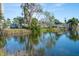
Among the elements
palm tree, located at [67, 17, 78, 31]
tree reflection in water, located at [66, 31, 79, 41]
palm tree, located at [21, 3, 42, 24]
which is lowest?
tree reflection in water, located at [66, 31, 79, 41]

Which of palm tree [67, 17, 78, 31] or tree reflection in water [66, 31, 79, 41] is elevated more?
palm tree [67, 17, 78, 31]

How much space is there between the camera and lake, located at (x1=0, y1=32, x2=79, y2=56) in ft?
5.40

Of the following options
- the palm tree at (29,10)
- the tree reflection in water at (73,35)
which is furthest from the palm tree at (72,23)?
the palm tree at (29,10)

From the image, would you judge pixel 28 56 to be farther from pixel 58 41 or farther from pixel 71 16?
pixel 71 16

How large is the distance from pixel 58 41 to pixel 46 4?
29 cm

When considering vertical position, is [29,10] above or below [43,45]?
above

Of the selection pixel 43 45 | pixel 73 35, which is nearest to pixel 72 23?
pixel 73 35

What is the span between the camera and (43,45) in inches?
65.1

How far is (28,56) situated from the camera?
5.40 ft

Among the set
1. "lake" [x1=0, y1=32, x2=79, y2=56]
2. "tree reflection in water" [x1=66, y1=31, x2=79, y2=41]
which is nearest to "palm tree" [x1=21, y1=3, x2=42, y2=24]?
"lake" [x1=0, y1=32, x2=79, y2=56]

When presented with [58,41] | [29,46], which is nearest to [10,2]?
[29,46]

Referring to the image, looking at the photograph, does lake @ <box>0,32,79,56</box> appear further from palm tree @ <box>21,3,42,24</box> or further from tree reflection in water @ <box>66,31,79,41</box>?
palm tree @ <box>21,3,42,24</box>

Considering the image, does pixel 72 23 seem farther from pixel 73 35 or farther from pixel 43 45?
pixel 43 45

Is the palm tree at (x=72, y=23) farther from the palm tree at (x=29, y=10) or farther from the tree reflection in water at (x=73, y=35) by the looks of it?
the palm tree at (x=29, y=10)
